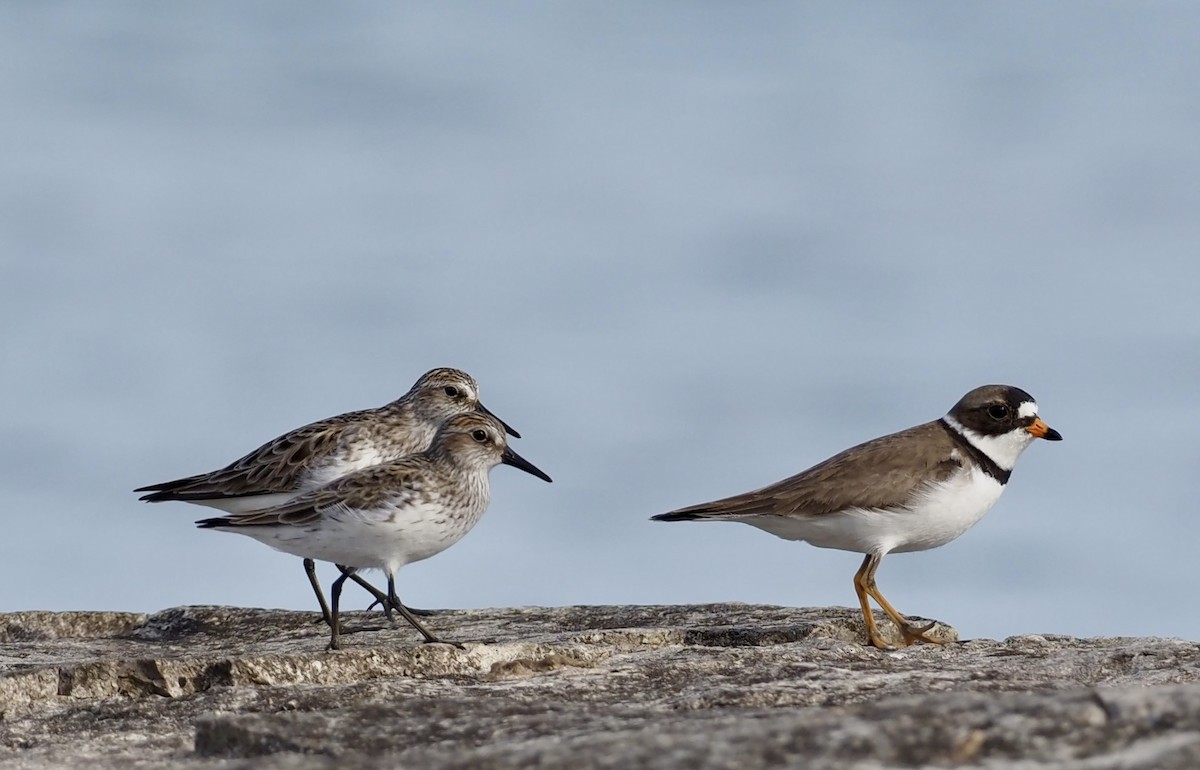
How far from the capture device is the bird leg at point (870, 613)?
971cm

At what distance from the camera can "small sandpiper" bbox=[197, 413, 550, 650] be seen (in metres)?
9.93

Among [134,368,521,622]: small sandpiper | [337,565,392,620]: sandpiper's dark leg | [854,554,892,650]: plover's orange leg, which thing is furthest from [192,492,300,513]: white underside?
→ [854,554,892,650]: plover's orange leg

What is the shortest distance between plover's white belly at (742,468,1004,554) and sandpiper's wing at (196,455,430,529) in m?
2.57

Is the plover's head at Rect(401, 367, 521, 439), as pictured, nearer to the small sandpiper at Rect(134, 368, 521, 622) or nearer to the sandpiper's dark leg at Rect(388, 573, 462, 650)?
the small sandpiper at Rect(134, 368, 521, 622)

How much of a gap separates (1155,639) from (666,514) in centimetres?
369

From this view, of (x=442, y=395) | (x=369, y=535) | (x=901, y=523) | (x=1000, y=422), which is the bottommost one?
(x=901, y=523)

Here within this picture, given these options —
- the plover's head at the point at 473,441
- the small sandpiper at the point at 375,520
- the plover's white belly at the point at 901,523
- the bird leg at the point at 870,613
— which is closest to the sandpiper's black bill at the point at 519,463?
the plover's head at the point at 473,441

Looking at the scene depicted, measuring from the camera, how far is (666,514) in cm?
1088

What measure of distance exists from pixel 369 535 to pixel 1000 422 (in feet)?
16.2

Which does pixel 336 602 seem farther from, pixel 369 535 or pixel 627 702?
pixel 627 702

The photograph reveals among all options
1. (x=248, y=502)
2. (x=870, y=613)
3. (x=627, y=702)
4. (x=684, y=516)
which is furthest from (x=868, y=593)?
(x=248, y=502)

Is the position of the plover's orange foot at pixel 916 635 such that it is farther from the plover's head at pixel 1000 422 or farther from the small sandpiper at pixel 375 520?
the small sandpiper at pixel 375 520

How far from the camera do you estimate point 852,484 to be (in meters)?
10.6

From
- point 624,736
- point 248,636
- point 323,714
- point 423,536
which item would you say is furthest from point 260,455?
point 624,736
